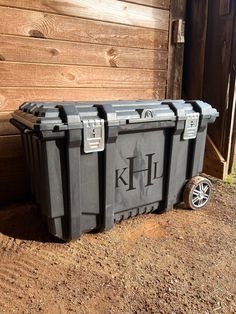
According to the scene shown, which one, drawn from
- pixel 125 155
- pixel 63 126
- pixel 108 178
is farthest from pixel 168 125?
pixel 63 126

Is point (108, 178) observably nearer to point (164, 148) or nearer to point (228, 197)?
point (164, 148)

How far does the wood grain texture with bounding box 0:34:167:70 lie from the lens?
212cm

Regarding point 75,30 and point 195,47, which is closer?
point 75,30

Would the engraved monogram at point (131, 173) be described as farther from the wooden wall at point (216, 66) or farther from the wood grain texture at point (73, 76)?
the wooden wall at point (216, 66)

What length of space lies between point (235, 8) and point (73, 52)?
65.6 inches

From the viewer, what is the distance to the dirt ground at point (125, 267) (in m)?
1.29

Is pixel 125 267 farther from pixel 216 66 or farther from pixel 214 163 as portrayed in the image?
pixel 216 66

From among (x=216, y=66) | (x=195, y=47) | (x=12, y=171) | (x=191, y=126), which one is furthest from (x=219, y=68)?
(x=12, y=171)

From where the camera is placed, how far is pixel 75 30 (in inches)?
92.7

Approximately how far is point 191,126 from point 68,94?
1.15 meters

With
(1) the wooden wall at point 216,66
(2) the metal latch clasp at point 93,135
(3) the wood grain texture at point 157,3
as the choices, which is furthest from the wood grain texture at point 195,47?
(2) the metal latch clasp at point 93,135

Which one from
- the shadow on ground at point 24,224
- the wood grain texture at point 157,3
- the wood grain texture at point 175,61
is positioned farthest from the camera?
the wood grain texture at point 175,61

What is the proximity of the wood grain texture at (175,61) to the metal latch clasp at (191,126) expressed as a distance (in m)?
1.16

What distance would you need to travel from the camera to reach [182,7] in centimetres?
293
